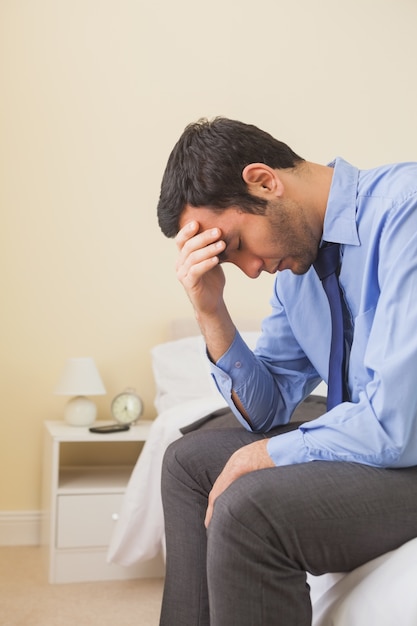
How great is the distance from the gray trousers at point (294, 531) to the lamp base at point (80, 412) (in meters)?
2.00

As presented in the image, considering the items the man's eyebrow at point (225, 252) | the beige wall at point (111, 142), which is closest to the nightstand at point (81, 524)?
the beige wall at point (111, 142)

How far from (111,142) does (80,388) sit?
1105mm

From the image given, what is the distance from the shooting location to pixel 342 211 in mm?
1368

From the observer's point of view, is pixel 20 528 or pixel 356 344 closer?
pixel 356 344

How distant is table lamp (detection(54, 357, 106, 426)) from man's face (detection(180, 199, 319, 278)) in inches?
68.3

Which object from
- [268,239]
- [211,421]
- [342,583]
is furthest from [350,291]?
[211,421]

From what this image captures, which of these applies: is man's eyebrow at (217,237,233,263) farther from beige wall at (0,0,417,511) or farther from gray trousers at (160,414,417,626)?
beige wall at (0,0,417,511)

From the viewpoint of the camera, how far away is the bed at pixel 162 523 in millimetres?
1026

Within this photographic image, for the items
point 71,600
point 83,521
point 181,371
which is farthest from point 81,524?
point 181,371

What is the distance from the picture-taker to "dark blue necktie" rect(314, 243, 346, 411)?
4.51ft

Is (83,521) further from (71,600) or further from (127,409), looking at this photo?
(127,409)

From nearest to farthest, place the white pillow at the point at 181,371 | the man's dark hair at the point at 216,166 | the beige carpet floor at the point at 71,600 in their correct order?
the man's dark hair at the point at 216,166, the beige carpet floor at the point at 71,600, the white pillow at the point at 181,371

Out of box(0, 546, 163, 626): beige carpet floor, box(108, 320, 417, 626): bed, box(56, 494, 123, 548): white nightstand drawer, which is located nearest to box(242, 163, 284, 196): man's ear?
box(108, 320, 417, 626): bed

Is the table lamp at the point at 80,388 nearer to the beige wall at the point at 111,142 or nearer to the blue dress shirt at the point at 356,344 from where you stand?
the beige wall at the point at 111,142
